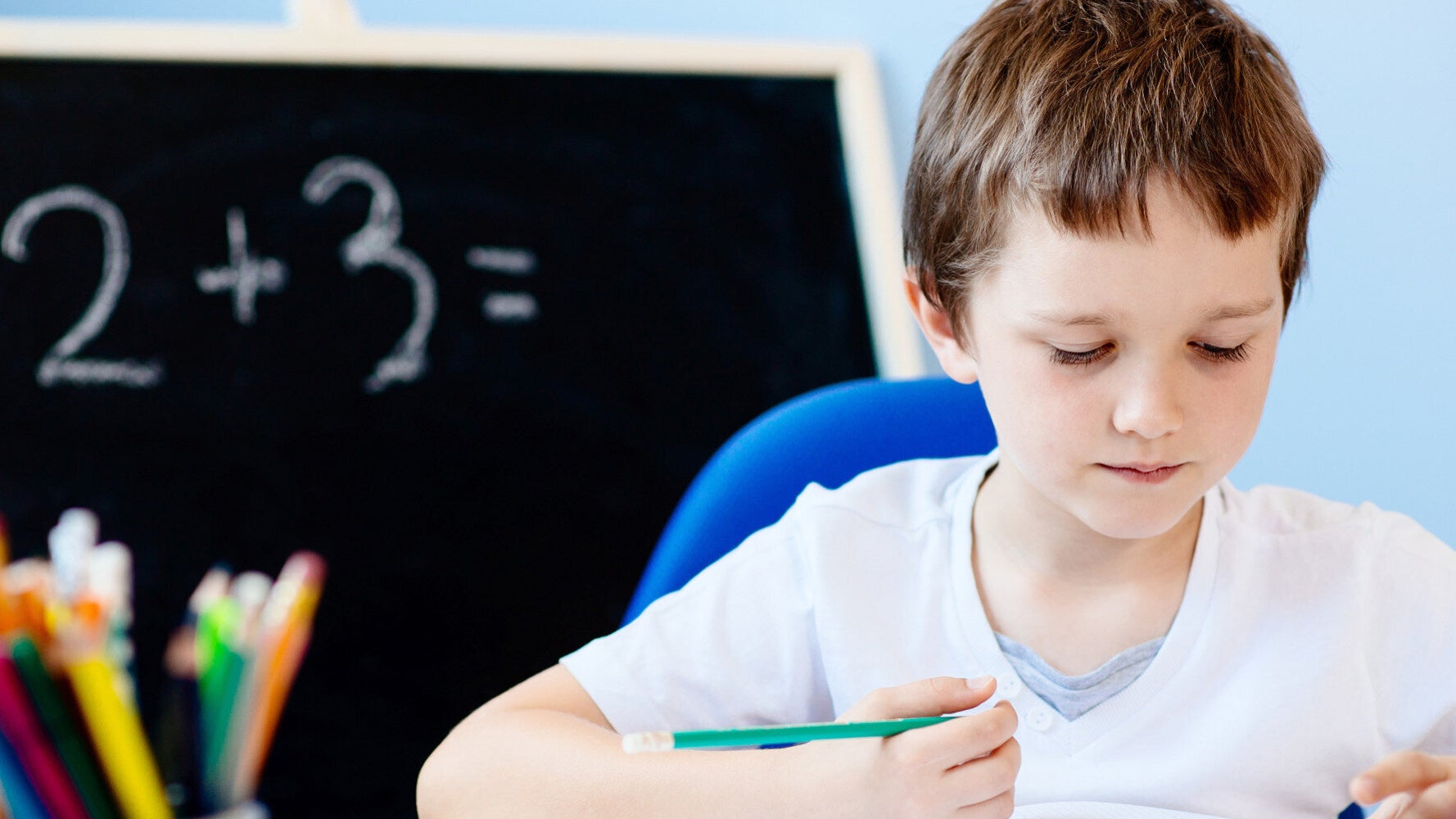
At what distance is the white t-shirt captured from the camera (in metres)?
0.60

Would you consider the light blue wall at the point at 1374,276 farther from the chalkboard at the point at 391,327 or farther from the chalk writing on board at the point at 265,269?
the chalk writing on board at the point at 265,269

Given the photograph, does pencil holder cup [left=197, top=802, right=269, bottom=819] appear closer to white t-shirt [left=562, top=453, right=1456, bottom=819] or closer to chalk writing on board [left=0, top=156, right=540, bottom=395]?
chalk writing on board [left=0, top=156, right=540, bottom=395]

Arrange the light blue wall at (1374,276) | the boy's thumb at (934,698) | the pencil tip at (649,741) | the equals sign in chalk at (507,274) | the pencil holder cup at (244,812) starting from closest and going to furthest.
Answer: the pencil tip at (649,741) → the boy's thumb at (934,698) → the light blue wall at (1374,276) → the pencil holder cup at (244,812) → the equals sign in chalk at (507,274)

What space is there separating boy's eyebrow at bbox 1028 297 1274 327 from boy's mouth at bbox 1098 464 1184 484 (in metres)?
0.07

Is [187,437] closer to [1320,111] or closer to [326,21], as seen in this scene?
[326,21]

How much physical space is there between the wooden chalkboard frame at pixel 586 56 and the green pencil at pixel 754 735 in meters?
0.77

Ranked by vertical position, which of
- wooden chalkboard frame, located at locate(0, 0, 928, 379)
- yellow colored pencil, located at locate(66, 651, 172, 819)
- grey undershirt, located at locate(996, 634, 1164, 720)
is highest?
wooden chalkboard frame, located at locate(0, 0, 928, 379)

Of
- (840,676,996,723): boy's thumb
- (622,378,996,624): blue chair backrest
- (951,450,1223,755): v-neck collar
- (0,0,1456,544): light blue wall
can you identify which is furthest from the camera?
(0,0,1456,544): light blue wall

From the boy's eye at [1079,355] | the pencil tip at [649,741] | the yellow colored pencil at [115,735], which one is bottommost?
the yellow colored pencil at [115,735]

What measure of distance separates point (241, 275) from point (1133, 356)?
831 millimetres

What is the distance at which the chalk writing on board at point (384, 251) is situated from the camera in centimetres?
113

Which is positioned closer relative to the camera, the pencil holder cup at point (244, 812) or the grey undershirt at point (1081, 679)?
the grey undershirt at point (1081, 679)

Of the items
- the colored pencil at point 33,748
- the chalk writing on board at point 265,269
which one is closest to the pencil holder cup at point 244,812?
the colored pencil at point 33,748

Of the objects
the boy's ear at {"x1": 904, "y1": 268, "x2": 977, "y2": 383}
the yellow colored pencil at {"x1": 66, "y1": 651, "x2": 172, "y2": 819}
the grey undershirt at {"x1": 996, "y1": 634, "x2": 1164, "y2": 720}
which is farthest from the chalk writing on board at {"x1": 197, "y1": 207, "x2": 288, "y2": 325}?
the grey undershirt at {"x1": 996, "y1": 634, "x2": 1164, "y2": 720}
